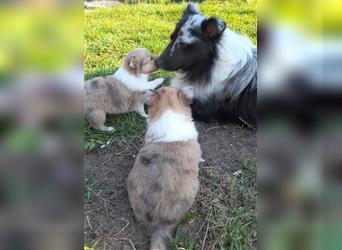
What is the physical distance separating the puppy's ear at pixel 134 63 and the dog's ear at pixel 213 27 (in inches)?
29.3

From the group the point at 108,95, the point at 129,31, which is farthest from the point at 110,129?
the point at 129,31

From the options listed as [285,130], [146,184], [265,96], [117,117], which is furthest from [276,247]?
[117,117]

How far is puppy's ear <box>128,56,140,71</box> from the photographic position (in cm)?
417

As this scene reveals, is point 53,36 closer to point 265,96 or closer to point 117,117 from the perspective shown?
point 265,96

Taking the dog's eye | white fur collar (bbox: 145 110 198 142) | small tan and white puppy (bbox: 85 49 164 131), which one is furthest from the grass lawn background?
the dog's eye

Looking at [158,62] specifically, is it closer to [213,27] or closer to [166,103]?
[213,27]

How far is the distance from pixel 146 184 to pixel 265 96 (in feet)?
4.82

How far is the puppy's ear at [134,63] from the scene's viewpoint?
164 inches

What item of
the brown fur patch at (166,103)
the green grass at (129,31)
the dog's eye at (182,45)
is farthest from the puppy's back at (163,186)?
the dog's eye at (182,45)

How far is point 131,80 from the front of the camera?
13.6ft

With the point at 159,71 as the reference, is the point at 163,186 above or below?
below

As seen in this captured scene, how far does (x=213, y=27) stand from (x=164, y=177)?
1889 mm

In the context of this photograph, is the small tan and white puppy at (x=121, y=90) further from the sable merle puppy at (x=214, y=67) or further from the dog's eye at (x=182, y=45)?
the dog's eye at (x=182, y=45)

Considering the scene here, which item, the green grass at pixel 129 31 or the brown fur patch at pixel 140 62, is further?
the brown fur patch at pixel 140 62
